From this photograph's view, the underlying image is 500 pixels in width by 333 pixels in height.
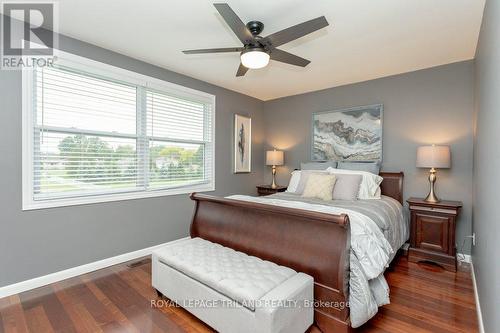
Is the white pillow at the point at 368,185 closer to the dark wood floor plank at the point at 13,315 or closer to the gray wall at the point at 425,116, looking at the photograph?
the gray wall at the point at 425,116

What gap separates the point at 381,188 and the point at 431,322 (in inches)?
78.3

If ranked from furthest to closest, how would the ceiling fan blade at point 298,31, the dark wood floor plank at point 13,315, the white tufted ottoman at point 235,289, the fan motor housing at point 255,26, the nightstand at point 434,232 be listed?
1. the nightstand at point 434,232
2. the fan motor housing at point 255,26
3. the dark wood floor plank at point 13,315
4. the ceiling fan blade at point 298,31
5. the white tufted ottoman at point 235,289

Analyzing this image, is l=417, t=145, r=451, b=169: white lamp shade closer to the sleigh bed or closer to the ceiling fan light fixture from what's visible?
the sleigh bed

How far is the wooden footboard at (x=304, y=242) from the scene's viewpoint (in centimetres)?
169

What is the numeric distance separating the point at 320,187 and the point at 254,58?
1803 mm

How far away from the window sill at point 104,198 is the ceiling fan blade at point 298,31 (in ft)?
8.02

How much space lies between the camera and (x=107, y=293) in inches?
90.9

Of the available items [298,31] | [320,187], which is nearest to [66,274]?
[320,187]

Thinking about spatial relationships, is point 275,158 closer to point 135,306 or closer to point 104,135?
point 104,135

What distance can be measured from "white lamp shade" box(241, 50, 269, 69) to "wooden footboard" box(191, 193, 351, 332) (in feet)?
4.06

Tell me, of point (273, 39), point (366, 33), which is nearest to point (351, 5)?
point (366, 33)

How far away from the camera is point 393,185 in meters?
3.52

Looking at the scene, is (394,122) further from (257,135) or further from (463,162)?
(257,135)

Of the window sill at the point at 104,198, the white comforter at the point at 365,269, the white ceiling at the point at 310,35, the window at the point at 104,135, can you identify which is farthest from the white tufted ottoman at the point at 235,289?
the white ceiling at the point at 310,35
